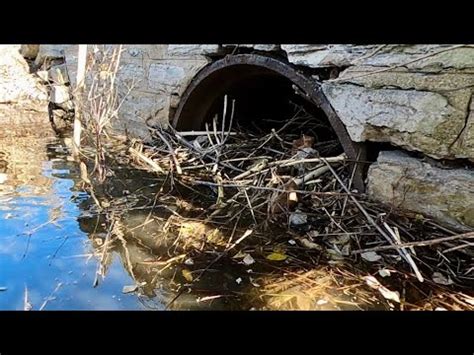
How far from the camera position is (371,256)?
2254 mm

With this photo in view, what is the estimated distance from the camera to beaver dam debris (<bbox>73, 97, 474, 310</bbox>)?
1967 mm

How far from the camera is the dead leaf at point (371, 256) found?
2.23 metres

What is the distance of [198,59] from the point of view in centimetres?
394

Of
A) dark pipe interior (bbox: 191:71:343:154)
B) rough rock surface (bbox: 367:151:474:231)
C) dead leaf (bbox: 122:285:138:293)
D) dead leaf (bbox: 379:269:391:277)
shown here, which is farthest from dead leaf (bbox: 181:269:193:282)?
dark pipe interior (bbox: 191:71:343:154)

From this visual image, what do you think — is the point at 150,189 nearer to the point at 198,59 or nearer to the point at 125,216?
the point at 125,216

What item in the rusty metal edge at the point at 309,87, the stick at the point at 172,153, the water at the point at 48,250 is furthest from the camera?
the stick at the point at 172,153

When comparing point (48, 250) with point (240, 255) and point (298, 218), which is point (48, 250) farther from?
point (298, 218)

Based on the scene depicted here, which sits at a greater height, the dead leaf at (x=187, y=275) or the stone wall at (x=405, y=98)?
the stone wall at (x=405, y=98)

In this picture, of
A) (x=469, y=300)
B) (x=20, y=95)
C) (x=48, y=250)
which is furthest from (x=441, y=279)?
(x=20, y=95)

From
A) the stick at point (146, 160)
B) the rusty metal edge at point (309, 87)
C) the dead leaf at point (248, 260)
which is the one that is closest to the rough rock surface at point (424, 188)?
the rusty metal edge at point (309, 87)

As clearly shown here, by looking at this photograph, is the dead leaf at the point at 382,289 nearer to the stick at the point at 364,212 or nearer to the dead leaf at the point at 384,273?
the dead leaf at the point at 384,273

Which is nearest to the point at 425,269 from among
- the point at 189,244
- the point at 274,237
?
the point at 274,237

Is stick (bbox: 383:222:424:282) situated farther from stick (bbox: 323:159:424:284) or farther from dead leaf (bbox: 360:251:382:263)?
dead leaf (bbox: 360:251:382:263)
